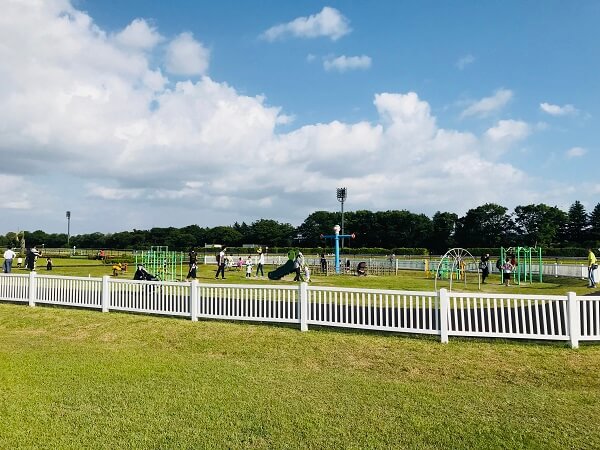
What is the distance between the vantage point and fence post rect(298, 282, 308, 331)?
31.4ft

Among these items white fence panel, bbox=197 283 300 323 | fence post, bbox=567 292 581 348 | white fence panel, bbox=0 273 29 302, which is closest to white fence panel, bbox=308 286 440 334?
white fence panel, bbox=197 283 300 323

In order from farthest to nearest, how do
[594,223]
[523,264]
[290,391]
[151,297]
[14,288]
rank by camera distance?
[594,223] < [523,264] < [14,288] < [151,297] < [290,391]

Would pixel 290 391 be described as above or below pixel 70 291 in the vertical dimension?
A: below

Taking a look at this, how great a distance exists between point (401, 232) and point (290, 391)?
99.9m

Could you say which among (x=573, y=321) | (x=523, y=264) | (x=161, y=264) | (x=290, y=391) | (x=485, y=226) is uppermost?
(x=485, y=226)

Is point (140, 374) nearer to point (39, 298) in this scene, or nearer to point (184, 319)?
point (184, 319)

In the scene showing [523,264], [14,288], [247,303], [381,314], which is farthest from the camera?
[523,264]

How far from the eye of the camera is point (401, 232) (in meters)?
103

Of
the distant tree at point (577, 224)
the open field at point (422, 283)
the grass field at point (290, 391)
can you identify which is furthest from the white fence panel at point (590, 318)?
the distant tree at point (577, 224)

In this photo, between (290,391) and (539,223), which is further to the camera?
(539,223)

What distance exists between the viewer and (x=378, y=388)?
612cm

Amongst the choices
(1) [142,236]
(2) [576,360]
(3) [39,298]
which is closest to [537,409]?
(2) [576,360]

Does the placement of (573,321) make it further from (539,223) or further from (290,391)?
(539,223)

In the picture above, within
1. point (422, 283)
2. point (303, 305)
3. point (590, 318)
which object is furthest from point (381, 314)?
point (422, 283)
